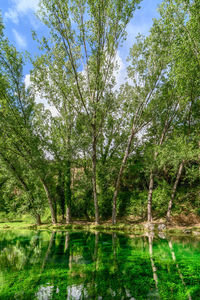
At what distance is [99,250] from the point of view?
8.80 meters

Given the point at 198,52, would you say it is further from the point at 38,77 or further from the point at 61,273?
the point at 61,273

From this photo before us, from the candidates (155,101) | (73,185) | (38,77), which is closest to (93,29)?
(38,77)

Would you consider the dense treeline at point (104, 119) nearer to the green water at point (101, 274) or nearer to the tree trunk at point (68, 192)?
the tree trunk at point (68, 192)

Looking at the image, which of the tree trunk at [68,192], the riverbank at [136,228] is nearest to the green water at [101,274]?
the riverbank at [136,228]

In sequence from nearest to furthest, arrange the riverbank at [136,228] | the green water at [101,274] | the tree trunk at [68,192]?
1. the green water at [101,274]
2. the riverbank at [136,228]
3. the tree trunk at [68,192]

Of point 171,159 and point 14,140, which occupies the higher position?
point 14,140

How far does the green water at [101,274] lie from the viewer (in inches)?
170

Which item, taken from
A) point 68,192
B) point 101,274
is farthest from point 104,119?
point 101,274

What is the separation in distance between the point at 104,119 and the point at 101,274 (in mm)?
12540

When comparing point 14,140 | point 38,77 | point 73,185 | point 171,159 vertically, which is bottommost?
point 73,185

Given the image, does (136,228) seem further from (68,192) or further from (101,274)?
(101,274)

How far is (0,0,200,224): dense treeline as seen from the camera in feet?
47.1

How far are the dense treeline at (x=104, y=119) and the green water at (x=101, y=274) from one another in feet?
27.7

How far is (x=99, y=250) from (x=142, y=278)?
391cm
